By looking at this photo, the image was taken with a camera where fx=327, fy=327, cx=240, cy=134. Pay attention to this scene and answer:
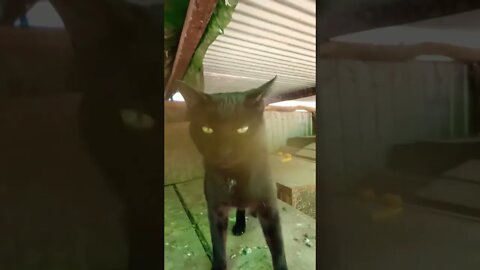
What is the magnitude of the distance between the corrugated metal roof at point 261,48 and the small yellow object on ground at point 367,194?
0.71ft

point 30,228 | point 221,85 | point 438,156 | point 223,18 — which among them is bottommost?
point 30,228

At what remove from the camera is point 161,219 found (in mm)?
545

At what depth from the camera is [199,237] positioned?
0.52 metres

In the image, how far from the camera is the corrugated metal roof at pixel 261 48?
1.72ft

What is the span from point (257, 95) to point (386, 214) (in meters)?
0.31

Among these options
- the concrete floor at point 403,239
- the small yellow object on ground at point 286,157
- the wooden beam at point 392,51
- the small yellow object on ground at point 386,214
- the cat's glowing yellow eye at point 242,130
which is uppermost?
the wooden beam at point 392,51

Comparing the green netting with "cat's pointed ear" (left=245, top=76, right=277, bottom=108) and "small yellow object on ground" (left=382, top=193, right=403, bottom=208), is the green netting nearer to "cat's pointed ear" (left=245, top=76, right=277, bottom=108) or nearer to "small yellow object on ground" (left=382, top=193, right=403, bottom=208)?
"cat's pointed ear" (left=245, top=76, right=277, bottom=108)

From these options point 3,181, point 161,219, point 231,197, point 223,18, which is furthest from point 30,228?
point 223,18

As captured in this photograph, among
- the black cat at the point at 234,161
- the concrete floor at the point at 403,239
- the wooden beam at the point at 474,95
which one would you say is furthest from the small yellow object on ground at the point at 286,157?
the wooden beam at the point at 474,95

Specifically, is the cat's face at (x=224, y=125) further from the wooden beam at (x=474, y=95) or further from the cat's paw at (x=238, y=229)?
the wooden beam at (x=474, y=95)

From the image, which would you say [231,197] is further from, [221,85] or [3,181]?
[3,181]

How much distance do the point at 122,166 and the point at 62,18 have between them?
0.84ft

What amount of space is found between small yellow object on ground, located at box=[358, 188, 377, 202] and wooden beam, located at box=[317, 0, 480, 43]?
278 mm

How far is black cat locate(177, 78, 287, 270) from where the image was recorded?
0.51m
